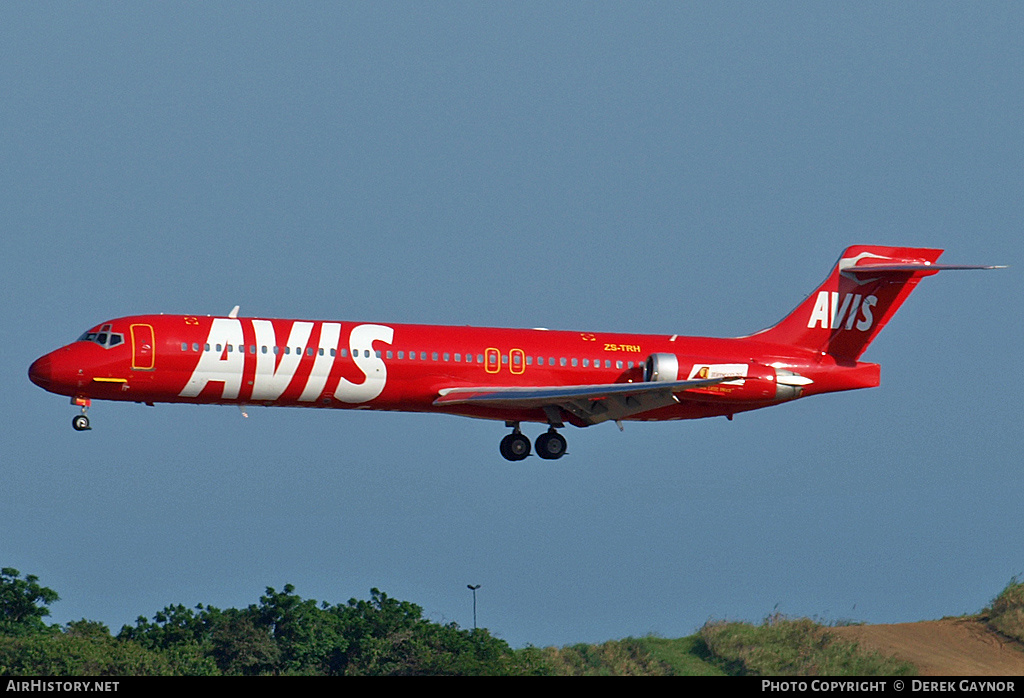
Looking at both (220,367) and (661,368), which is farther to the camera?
(661,368)

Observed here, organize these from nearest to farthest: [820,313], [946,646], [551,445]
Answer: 1. [551,445]
2. [946,646]
3. [820,313]

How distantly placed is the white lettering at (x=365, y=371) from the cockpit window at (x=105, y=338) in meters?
5.91

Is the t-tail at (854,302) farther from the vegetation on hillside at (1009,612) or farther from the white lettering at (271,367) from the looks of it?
the white lettering at (271,367)

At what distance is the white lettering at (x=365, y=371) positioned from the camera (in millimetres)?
43656

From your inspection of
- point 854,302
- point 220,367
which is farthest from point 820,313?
point 220,367

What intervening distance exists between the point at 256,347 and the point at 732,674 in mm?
17223

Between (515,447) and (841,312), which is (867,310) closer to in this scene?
(841,312)

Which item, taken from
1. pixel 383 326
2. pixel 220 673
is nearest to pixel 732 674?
pixel 383 326

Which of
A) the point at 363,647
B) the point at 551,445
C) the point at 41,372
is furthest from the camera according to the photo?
the point at 363,647

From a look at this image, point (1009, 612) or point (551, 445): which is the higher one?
point (551, 445)

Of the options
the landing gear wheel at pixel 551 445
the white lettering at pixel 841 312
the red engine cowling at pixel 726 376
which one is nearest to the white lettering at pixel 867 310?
the white lettering at pixel 841 312

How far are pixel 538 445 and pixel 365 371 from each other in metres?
6.51

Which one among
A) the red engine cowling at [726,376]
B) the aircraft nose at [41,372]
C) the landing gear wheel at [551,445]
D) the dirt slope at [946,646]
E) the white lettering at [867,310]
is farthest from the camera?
the white lettering at [867,310]

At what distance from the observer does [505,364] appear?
4541 centimetres
